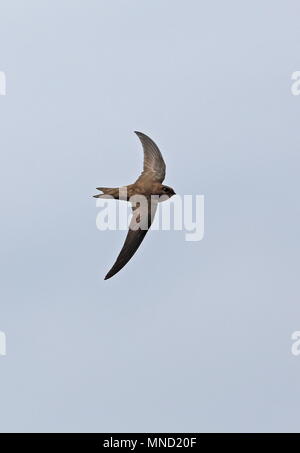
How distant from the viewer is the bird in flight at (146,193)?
2070cm

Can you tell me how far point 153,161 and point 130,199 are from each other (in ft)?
3.90

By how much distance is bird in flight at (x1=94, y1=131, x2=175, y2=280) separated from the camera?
2070 centimetres

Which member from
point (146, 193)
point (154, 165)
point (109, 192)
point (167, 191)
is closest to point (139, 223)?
point (146, 193)

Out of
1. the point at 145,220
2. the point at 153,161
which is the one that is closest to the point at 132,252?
the point at 145,220

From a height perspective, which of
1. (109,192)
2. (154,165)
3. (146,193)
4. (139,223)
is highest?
(154,165)

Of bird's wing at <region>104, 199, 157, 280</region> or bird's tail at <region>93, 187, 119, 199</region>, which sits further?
bird's wing at <region>104, 199, 157, 280</region>

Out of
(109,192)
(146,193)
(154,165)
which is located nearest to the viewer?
(109,192)

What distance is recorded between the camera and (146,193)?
2084cm

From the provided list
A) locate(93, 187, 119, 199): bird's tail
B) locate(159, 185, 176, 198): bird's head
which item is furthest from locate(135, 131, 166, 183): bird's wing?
locate(93, 187, 119, 199): bird's tail

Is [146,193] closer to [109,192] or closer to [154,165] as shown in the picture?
[154,165]

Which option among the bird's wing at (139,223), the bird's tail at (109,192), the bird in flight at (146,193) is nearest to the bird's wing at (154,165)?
the bird in flight at (146,193)

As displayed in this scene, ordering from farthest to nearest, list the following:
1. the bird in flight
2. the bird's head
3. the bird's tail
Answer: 1. the bird's head
2. the bird in flight
3. the bird's tail

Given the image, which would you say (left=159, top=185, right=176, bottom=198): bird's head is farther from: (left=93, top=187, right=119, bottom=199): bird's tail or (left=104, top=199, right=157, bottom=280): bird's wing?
(left=93, top=187, right=119, bottom=199): bird's tail

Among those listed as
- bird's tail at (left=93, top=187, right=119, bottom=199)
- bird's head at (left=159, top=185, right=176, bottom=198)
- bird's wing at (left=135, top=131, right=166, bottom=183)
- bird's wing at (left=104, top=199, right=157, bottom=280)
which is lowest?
bird's wing at (left=104, top=199, right=157, bottom=280)
